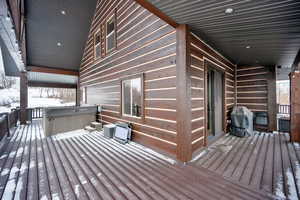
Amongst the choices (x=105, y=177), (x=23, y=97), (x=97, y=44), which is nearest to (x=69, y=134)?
(x=105, y=177)

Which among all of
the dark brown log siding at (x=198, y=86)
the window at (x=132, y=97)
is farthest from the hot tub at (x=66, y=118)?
the dark brown log siding at (x=198, y=86)

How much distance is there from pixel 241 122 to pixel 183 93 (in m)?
3.10

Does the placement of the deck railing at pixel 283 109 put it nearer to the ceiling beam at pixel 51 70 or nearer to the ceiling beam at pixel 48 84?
the ceiling beam at pixel 51 70

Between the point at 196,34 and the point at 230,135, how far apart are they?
3665 millimetres

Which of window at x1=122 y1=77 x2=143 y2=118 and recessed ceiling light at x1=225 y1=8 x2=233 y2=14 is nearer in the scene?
recessed ceiling light at x1=225 y1=8 x2=233 y2=14

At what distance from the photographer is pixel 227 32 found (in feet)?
9.20

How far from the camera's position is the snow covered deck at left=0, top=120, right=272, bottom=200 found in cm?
183

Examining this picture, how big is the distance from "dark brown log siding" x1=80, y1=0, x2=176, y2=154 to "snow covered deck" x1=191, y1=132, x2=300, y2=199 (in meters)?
1.04

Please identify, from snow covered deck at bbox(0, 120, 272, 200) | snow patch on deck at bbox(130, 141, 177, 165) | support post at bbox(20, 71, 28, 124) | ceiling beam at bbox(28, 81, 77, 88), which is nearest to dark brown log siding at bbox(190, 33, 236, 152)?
snow patch on deck at bbox(130, 141, 177, 165)

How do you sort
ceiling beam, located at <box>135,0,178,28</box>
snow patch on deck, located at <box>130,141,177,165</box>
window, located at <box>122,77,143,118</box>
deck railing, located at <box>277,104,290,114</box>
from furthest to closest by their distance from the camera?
deck railing, located at <box>277,104,290,114</box>, window, located at <box>122,77,143,118</box>, snow patch on deck, located at <box>130,141,177,165</box>, ceiling beam, located at <box>135,0,178,28</box>

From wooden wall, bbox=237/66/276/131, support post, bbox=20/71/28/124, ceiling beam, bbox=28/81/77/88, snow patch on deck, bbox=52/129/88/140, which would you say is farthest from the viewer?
ceiling beam, bbox=28/81/77/88

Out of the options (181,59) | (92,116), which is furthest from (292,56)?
(92,116)

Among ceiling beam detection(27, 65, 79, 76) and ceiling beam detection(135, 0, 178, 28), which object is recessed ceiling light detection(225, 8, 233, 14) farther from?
ceiling beam detection(27, 65, 79, 76)

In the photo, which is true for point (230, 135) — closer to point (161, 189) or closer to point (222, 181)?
point (222, 181)
